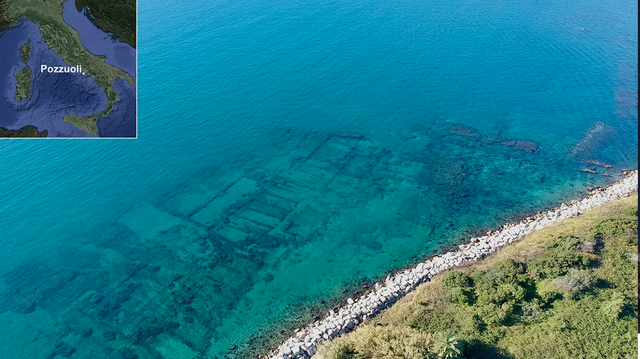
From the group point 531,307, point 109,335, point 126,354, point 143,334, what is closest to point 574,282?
point 531,307

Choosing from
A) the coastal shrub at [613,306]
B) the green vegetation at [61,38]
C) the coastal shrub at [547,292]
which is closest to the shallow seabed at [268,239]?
the coastal shrub at [547,292]

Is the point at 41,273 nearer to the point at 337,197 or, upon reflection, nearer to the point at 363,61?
the point at 337,197

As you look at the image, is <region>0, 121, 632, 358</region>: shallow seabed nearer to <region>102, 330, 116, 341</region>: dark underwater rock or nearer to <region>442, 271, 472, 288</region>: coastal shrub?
<region>102, 330, 116, 341</region>: dark underwater rock

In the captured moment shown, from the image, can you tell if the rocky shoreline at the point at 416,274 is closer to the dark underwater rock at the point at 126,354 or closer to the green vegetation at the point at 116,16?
the dark underwater rock at the point at 126,354

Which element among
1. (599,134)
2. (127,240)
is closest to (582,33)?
(599,134)

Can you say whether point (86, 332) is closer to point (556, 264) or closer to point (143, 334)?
point (143, 334)
